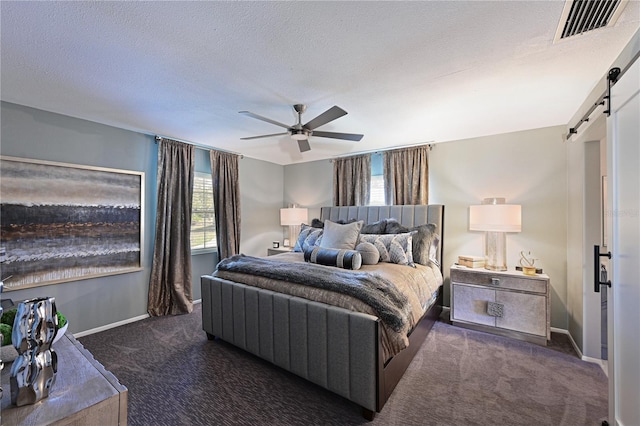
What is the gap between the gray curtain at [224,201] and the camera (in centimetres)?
436

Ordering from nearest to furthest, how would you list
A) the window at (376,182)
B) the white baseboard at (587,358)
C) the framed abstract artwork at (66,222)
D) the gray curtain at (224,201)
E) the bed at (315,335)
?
the bed at (315,335), the white baseboard at (587,358), the framed abstract artwork at (66,222), the gray curtain at (224,201), the window at (376,182)

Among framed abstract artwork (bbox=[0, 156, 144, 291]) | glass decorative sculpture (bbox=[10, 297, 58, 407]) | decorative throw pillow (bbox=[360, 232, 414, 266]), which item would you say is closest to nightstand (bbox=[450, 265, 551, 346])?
decorative throw pillow (bbox=[360, 232, 414, 266])

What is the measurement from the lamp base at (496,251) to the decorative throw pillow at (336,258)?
1.71 m

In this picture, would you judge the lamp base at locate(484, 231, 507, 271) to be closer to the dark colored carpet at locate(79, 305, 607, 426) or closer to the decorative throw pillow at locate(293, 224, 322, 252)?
the dark colored carpet at locate(79, 305, 607, 426)

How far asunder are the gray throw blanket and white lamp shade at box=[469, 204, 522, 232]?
174cm

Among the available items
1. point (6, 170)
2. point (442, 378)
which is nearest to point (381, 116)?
point (442, 378)

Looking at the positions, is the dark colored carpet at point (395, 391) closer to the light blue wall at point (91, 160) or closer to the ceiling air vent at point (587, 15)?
the light blue wall at point (91, 160)

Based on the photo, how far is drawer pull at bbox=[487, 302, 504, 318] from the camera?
9.89 ft

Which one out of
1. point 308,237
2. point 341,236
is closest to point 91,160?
point 308,237

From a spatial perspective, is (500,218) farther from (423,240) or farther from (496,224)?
(423,240)

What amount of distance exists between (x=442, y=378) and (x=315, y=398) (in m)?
1.11

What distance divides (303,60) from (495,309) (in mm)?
3267

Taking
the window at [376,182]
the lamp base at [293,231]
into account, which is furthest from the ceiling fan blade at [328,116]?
the lamp base at [293,231]

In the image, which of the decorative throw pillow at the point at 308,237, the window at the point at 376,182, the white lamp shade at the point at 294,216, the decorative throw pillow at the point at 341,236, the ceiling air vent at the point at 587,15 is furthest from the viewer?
the white lamp shade at the point at 294,216
